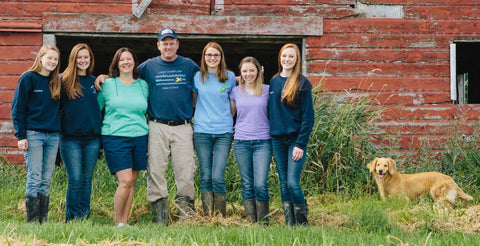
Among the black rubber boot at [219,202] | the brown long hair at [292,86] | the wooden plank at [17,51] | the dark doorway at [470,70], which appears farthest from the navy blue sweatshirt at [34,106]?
the dark doorway at [470,70]

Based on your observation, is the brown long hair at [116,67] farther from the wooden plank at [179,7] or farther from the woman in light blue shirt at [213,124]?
the wooden plank at [179,7]

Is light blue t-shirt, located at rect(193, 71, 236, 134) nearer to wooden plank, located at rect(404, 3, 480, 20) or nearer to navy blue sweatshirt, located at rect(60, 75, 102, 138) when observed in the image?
navy blue sweatshirt, located at rect(60, 75, 102, 138)

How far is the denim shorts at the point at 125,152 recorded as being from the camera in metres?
4.93

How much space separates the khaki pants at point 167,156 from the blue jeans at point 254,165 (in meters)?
0.50

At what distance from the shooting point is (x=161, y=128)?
16.8ft

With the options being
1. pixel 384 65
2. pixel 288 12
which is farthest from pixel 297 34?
pixel 384 65

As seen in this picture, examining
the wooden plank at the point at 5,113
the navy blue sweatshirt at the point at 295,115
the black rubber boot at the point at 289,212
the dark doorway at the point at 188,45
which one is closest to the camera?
the navy blue sweatshirt at the point at 295,115

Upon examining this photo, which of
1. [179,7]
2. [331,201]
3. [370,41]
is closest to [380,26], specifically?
[370,41]

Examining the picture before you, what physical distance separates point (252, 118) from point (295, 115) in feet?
1.44

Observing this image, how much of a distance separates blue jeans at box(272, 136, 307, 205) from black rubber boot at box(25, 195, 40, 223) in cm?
231

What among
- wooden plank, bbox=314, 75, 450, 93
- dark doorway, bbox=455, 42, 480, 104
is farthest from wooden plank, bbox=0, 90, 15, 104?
dark doorway, bbox=455, 42, 480, 104

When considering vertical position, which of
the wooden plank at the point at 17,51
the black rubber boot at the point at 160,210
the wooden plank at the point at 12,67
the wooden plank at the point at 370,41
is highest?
the wooden plank at the point at 370,41

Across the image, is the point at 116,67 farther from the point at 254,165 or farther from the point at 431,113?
the point at 431,113

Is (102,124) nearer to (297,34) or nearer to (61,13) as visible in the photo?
(61,13)
